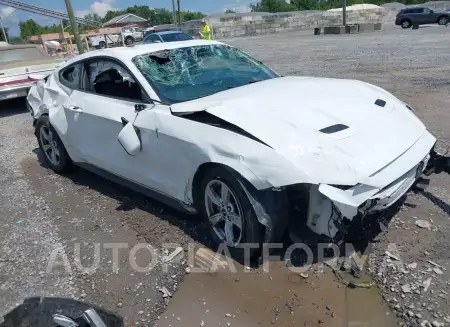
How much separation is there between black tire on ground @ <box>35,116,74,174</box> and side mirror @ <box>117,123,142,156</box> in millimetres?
1731

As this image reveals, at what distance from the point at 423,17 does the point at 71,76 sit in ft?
114

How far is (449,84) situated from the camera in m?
8.66

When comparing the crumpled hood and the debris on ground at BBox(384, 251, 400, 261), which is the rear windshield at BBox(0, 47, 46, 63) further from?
the debris on ground at BBox(384, 251, 400, 261)

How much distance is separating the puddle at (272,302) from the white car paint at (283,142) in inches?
17.6

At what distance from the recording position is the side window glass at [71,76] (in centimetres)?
463

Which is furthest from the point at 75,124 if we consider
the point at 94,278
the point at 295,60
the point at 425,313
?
the point at 295,60

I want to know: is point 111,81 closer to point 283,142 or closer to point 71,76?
point 71,76

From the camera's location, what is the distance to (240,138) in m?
2.93

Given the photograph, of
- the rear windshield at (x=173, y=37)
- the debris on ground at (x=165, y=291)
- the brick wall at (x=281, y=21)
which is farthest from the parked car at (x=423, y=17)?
the debris on ground at (x=165, y=291)

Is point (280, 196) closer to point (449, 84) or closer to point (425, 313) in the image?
point (425, 313)

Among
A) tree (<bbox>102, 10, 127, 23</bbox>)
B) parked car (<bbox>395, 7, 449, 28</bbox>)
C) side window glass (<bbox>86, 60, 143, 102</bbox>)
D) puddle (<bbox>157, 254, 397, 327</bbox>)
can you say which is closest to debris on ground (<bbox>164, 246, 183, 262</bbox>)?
puddle (<bbox>157, 254, 397, 327</bbox>)

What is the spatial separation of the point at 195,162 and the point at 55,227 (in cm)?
178

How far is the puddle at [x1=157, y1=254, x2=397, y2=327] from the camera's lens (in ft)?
8.73


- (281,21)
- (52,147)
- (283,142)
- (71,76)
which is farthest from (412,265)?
(281,21)
